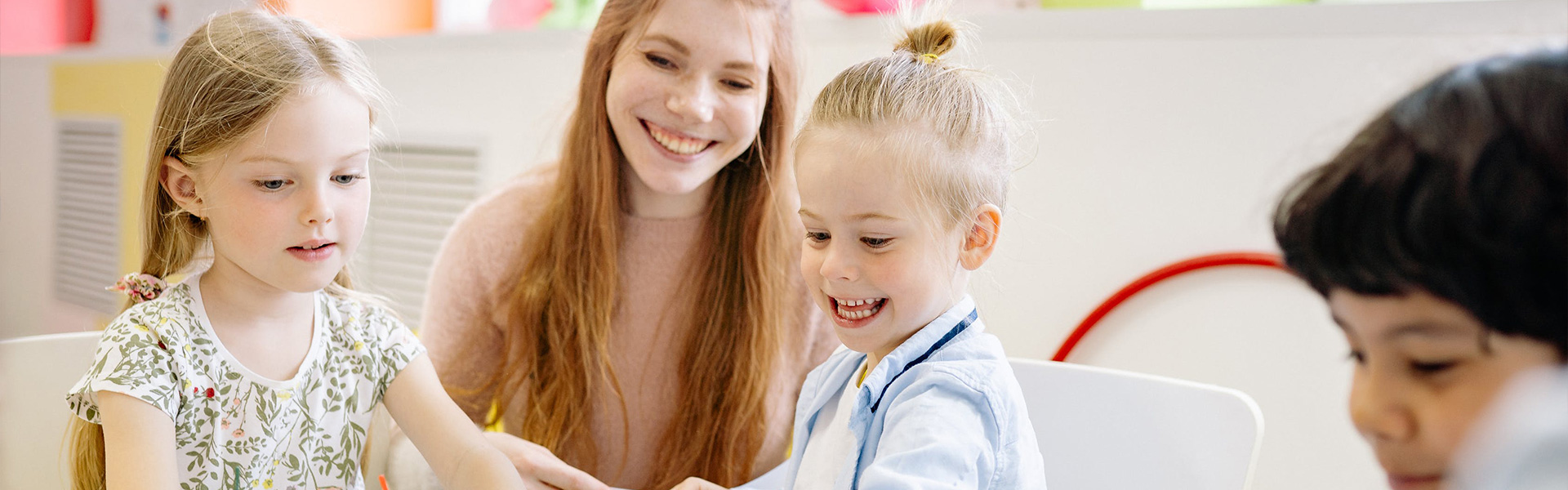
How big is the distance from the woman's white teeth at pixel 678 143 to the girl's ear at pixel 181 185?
50 cm

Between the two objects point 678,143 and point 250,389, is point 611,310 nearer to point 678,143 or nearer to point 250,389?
point 678,143

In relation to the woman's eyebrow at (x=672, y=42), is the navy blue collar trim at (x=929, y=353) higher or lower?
lower

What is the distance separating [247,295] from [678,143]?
1.61ft

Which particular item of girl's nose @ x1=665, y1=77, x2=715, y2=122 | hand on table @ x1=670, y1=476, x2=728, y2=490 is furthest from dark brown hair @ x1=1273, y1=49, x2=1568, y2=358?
girl's nose @ x1=665, y1=77, x2=715, y2=122

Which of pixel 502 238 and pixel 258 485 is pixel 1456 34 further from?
pixel 258 485

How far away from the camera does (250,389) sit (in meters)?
0.88

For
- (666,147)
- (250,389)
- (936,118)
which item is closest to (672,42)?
(666,147)

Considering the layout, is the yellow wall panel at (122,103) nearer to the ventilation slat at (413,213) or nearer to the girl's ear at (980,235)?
the ventilation slat at (413,213)

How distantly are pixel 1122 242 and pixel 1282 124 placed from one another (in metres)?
0.28

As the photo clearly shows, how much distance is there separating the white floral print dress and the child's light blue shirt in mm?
430

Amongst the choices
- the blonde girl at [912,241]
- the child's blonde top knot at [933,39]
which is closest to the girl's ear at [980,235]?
the blonde girl at [912,241]

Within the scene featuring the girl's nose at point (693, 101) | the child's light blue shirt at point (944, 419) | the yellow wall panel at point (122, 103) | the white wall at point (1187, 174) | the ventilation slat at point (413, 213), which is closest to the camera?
the child's light blue shirt at point (944, 419)

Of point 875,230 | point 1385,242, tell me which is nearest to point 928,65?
point 875,230

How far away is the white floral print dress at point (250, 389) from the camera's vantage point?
0.82 m
